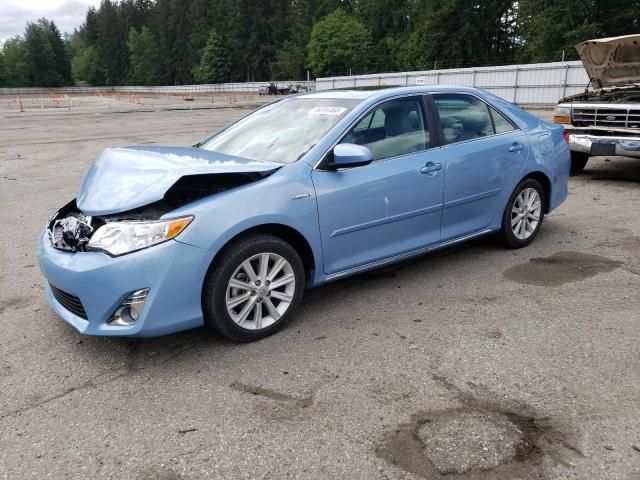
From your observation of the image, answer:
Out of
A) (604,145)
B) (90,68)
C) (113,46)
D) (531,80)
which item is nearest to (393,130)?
(604,145)

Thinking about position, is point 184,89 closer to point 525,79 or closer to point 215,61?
point 215,61

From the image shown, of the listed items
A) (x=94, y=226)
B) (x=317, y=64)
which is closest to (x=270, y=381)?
(x=94, y=226)

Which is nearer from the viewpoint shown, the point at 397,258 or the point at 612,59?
the point at 397,258

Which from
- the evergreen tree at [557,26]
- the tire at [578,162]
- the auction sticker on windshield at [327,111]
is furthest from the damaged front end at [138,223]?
the evergreen tree at [557,26]

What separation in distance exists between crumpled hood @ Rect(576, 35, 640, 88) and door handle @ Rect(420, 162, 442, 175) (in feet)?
16.7

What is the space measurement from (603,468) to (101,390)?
2.52 meters

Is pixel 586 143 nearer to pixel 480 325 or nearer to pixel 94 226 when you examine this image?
pixel 480 325

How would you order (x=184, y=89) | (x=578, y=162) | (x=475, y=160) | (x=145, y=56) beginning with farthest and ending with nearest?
(x=145, y=56), (x=184, y=89), (x=578, y=162), (x=475, y=160)

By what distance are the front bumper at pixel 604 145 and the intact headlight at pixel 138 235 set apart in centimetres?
689

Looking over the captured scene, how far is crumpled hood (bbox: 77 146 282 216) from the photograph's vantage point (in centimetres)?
339

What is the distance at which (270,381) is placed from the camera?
3.16 meters

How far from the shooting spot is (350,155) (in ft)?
12.3

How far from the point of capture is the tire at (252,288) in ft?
11.1

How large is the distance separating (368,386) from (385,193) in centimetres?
153
